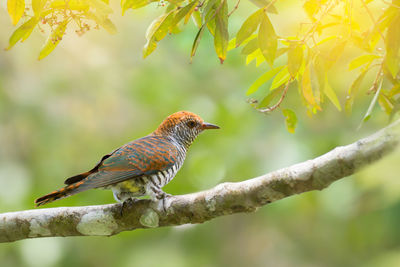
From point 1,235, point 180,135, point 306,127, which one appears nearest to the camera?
point 1,235

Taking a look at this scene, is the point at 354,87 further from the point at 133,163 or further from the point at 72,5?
the point at 133,163

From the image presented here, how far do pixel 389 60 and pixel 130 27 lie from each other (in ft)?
20.2

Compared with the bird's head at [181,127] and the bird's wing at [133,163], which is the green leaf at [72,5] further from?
the bird's head at [181,127]

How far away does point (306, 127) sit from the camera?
17.7 ft

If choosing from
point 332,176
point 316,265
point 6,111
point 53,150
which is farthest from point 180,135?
point 316,265

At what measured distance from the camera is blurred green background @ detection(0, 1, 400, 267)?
17.5 feet

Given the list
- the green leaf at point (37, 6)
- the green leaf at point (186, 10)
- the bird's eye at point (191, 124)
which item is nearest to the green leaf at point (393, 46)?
the green leaf at point (186, 10)

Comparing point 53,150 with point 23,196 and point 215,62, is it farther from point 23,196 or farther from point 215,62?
point 215,62

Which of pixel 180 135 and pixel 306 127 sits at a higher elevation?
pixel 180 135

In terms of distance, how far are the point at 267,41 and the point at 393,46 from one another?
471mm

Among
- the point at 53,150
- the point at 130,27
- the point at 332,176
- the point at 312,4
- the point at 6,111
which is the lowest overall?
the point at 332,176

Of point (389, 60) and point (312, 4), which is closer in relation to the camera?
point (389, 60)

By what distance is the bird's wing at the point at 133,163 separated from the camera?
320 centimetres

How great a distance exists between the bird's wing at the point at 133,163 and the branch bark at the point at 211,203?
0.60ft
